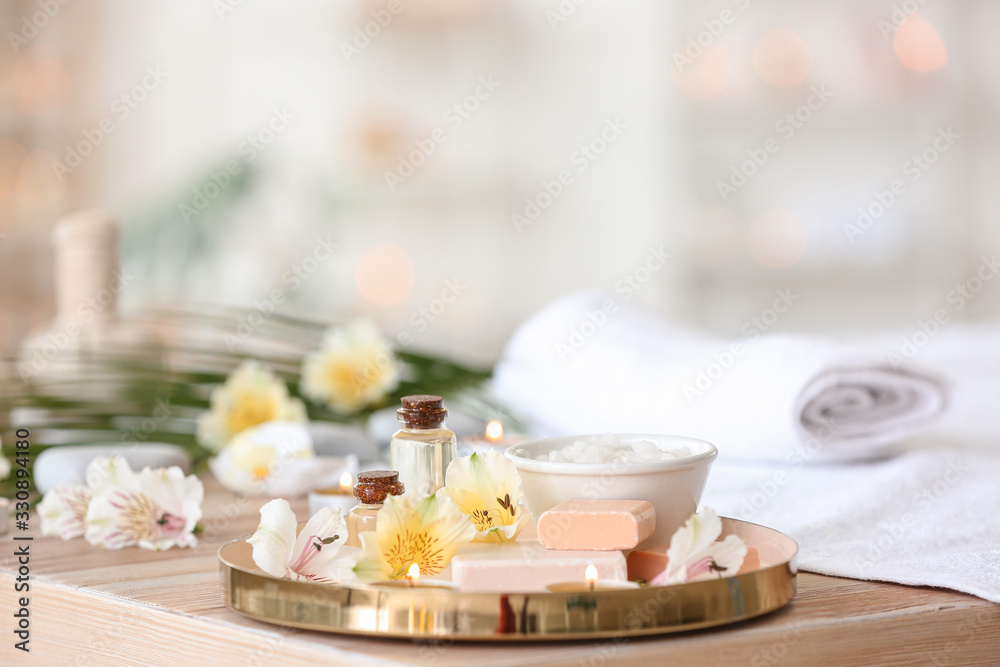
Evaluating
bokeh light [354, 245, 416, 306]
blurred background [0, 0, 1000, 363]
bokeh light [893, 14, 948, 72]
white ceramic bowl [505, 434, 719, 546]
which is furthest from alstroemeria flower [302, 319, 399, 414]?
bokeh light [893, 14, 948, 72]

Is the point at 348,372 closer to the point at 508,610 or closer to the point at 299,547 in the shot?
the point at 299,547

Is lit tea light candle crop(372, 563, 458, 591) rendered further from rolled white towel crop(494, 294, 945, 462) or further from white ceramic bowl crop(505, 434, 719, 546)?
rolled white towel crop(494, 294, 945, 462)

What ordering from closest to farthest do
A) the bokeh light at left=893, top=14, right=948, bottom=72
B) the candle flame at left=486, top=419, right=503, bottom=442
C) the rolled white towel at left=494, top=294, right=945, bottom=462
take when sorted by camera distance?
the candle flame at left=486, top=419, right=503, bottom=442 < the rolled white towel at left=494, top=294, right=945, bottom=462 < the bokeh light at left=893, top=14, right=948, bottom=72

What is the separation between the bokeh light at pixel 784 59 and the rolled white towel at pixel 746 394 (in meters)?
2.33

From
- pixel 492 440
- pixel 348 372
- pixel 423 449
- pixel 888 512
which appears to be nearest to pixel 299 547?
pixel 423 449

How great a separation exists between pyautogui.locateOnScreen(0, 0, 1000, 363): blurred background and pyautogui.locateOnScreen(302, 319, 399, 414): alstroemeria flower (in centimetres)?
199

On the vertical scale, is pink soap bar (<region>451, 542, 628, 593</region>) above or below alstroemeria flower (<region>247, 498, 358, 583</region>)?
below

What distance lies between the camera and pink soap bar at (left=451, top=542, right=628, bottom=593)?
0.51 metres

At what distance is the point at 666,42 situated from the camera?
325cm

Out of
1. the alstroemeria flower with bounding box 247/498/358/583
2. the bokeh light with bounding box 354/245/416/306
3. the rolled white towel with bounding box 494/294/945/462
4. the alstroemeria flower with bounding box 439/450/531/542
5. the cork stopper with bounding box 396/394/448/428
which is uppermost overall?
the bokeh light with bounding box 354/245/416/306

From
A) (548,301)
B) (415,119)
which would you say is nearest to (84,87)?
(415,119)

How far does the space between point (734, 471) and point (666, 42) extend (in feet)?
8.27

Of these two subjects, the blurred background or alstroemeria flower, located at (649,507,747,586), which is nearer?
alstroemeria flower, located at (649,507,747,586)

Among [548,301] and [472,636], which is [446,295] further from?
[472,636]
